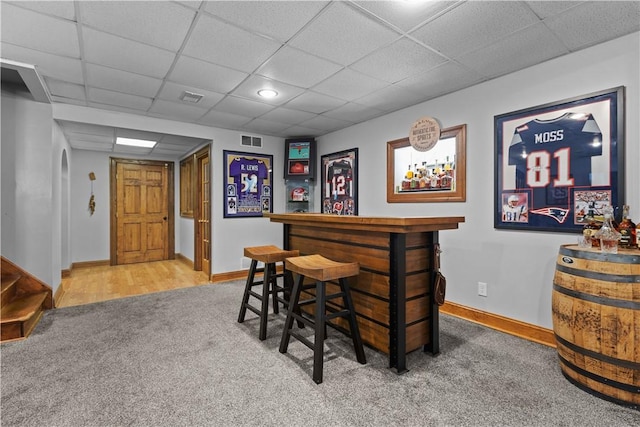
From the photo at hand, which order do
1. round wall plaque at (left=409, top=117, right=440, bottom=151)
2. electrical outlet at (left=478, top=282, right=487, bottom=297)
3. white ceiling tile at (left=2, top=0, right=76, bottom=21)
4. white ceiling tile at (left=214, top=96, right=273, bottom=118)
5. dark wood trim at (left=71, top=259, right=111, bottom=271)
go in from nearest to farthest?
white ceiling tile at (left=2, top=0, right=76, bottom=21)
electrical outlet at (left=478, top=282, right=487, bottom=297)
round wall plaque at (left=409, top=117, right=440, bottom=151)
white ceiling tile at (left=214, top=96, right=273, bottom=118)
dark wood trim at (left=71, top=259, right=111, bottom=271)

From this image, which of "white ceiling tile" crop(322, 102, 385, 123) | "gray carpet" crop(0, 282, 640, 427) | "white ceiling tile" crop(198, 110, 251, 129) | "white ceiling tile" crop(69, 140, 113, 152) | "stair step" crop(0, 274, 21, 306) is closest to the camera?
→ "gray carpet" crop(0, 282, 640, 427)

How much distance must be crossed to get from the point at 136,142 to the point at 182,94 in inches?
97.3

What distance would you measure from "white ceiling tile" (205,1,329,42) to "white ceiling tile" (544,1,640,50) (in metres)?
1.69

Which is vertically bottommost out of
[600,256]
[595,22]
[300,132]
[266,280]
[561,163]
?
[266,280]

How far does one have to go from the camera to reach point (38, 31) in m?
2.19

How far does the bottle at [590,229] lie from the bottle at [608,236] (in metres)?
→ 0.06

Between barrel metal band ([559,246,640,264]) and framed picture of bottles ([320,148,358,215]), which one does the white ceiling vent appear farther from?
barrel metal band ([559,246,640,264])

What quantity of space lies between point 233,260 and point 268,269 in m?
2.46

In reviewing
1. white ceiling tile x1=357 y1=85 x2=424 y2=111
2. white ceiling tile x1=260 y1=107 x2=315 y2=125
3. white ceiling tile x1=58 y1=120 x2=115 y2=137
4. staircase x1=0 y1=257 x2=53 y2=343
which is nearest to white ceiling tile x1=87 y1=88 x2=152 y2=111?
white ceiling tile x1=58 y1=120 x2=115 y2=137

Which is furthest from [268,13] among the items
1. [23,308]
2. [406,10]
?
[23,308]

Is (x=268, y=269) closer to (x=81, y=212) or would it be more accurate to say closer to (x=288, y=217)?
(x=288, y=217)

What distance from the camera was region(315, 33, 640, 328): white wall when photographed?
2264 millimetres

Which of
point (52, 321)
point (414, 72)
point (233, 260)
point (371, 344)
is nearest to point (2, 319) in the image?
point (52, 321)

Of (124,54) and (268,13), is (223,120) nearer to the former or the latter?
(124,54)
